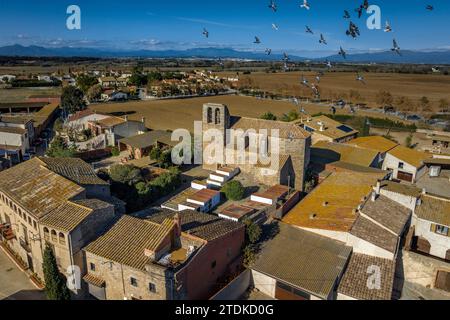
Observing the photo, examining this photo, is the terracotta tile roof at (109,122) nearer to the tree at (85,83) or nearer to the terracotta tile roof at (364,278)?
the terracotta tile roof at (364,278)

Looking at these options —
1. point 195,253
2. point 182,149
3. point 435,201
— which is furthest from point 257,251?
point 182,149

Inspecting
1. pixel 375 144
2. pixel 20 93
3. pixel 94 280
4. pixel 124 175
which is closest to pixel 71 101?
pixel 20 93

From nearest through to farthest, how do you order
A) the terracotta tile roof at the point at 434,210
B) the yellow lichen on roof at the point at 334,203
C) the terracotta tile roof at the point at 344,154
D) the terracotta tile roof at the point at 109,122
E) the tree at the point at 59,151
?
the terracotta tile roof at the point at 434,210 < the yellow lichen on roof at the point at 334,203 < the tree at the point at 59,151 < the terracotta tile roof at the point at 344,154 < the terracotta tile roof at the point at 109,122

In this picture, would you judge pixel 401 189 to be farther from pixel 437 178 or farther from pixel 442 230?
pixel 437 178

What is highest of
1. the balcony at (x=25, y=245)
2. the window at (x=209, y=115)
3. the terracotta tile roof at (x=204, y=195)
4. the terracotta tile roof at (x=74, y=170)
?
the window at (x=209, y=115)

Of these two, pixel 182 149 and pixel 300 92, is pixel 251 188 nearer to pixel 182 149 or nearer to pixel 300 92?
pixel 182 149

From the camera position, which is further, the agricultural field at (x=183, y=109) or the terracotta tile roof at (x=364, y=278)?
the agricultural field at (x=183, y=109)

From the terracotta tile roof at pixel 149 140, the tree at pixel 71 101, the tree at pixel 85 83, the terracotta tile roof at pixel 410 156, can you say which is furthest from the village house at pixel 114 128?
the tree at pixel 85 83

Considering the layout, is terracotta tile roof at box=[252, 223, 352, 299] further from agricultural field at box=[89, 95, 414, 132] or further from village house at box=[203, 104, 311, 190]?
agricultural field at box=[89, 95, 414, 132]
